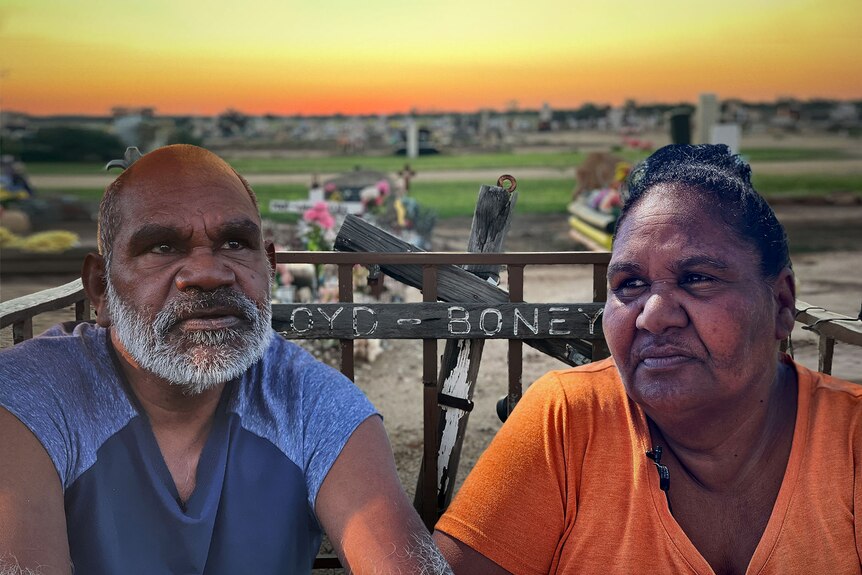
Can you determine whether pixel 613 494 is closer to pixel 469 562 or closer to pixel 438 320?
pixel 469 562

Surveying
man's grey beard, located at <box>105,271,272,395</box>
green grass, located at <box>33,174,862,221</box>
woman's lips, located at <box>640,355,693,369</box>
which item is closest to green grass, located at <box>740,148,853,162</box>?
green grass, located at <box>33,174,862,221</box>

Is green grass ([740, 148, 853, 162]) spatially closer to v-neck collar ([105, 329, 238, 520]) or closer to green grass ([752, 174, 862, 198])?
green grass ([752, 174, 862, 198])

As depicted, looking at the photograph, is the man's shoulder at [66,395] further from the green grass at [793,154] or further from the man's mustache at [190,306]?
the green grass at [793,154]

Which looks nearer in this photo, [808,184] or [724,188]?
[724,188]

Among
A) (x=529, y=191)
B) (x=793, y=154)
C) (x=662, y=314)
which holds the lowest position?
(x=529, y=191)

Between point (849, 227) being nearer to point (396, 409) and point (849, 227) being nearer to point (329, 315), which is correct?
point (396, 409)

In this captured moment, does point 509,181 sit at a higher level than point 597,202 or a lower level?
higher

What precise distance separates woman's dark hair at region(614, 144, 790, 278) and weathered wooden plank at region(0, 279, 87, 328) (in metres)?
1.77

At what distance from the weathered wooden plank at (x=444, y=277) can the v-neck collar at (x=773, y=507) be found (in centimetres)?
106

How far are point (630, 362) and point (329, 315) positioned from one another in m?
1.26

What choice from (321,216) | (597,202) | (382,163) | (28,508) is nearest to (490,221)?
(28,508)

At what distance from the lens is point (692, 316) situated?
1.74 m

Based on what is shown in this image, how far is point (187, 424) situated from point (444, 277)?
1.13 m

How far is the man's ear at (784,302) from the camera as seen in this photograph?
1.82 m
